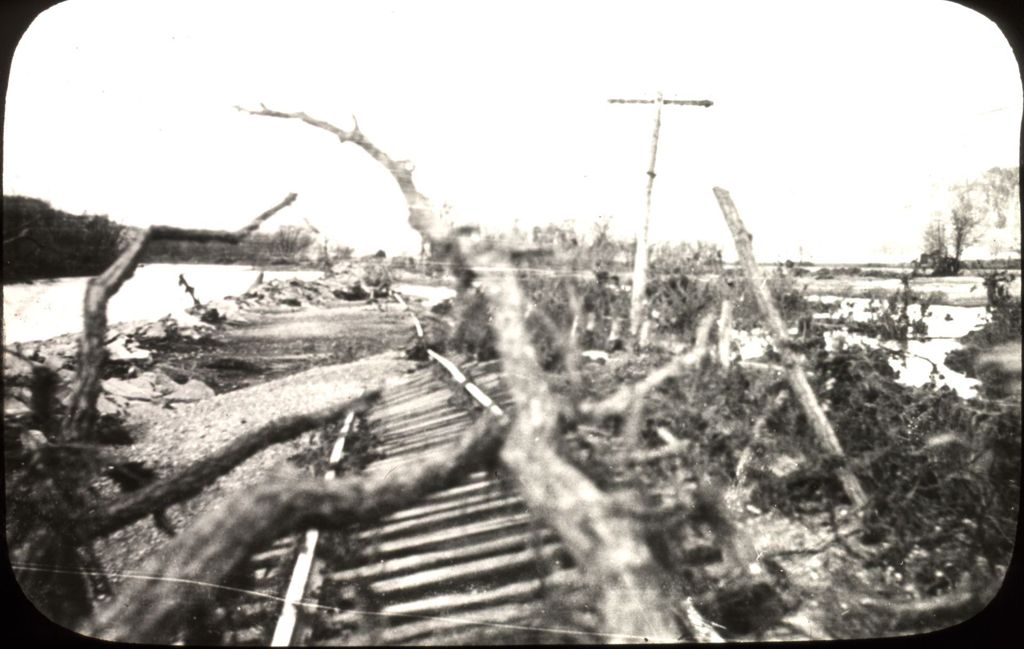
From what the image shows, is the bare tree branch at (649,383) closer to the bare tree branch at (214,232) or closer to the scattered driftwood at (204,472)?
the scattered driftwood at (204,472)

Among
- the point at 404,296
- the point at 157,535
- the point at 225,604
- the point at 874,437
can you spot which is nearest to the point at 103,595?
the point at 157,535

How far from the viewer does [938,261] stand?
64.0 inches

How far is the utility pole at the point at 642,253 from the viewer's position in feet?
5.26

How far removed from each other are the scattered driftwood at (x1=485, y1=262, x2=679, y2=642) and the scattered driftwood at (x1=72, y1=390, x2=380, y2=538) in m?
0.47

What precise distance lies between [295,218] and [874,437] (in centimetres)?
194

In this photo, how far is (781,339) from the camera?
1663mm

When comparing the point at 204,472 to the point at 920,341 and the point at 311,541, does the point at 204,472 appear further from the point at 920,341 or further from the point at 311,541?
the point at 920,341

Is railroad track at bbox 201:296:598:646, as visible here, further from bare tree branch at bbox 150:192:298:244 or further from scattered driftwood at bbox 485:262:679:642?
bare tree branch at bbox 150:192:298:244

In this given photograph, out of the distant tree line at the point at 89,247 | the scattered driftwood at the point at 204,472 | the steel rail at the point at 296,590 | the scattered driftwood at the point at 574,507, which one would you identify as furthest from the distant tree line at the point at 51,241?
the scattered driftwood at the point at 574,507

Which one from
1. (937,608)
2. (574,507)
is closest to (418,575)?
(574,507)

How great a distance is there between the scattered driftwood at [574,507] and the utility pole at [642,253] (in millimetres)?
345

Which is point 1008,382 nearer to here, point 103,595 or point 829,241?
point 829,241

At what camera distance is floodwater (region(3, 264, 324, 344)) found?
4.79 ft

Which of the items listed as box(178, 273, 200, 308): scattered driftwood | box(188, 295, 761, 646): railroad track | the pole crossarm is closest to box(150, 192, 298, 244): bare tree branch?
box(178, 273, 200, 308): scattered driftwood
